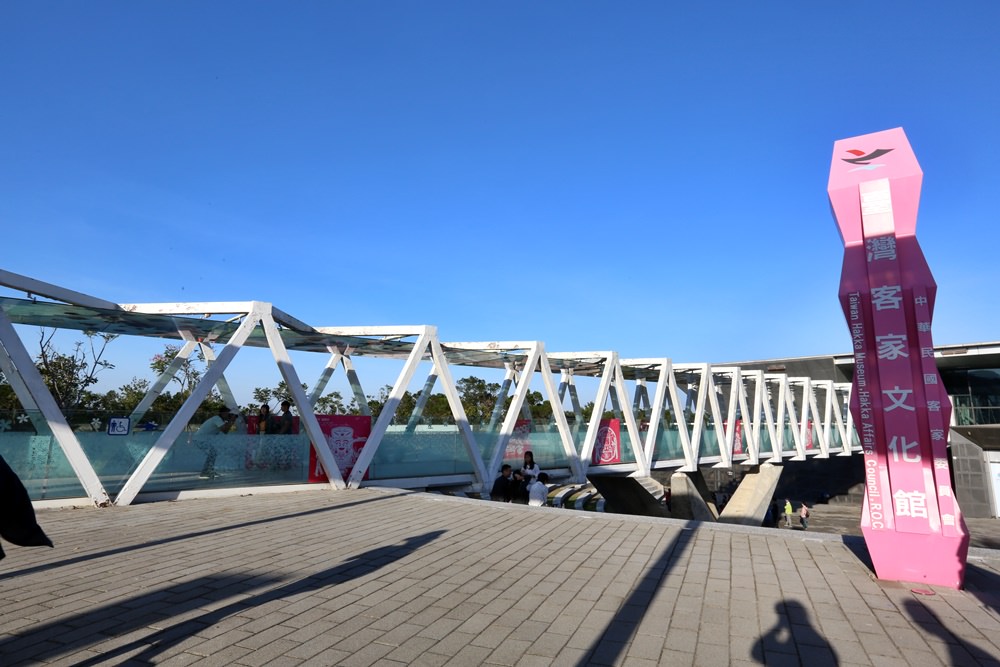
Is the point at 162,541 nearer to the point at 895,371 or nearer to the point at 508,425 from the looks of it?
the point at 895,371

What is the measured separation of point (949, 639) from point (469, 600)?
350 cm

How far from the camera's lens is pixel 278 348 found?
12.2 m

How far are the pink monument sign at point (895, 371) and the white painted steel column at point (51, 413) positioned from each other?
11106 mm

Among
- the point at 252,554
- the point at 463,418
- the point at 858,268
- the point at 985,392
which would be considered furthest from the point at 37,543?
the point at 985,392

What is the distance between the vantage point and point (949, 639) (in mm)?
4125

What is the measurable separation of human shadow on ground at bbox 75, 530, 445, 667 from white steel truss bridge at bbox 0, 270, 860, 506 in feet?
19.3

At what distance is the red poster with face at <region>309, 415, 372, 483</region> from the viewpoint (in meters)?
13.1

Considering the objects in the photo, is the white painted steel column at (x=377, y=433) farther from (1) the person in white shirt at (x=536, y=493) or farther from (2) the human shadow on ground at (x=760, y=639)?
(2) the human shadow on ground at (x=760, y=639)

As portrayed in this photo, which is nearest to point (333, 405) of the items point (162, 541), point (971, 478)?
point (162, 541)

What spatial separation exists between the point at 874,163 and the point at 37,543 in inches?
321

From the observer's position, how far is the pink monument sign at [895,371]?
570cm

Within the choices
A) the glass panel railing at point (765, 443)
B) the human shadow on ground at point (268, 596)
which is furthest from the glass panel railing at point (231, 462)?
the glass panel railing at point (765, 443)

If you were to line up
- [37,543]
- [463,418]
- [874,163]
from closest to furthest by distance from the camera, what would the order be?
[37,543] → [874,163] → [463,418]

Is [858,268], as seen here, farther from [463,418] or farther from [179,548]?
[463,418]
